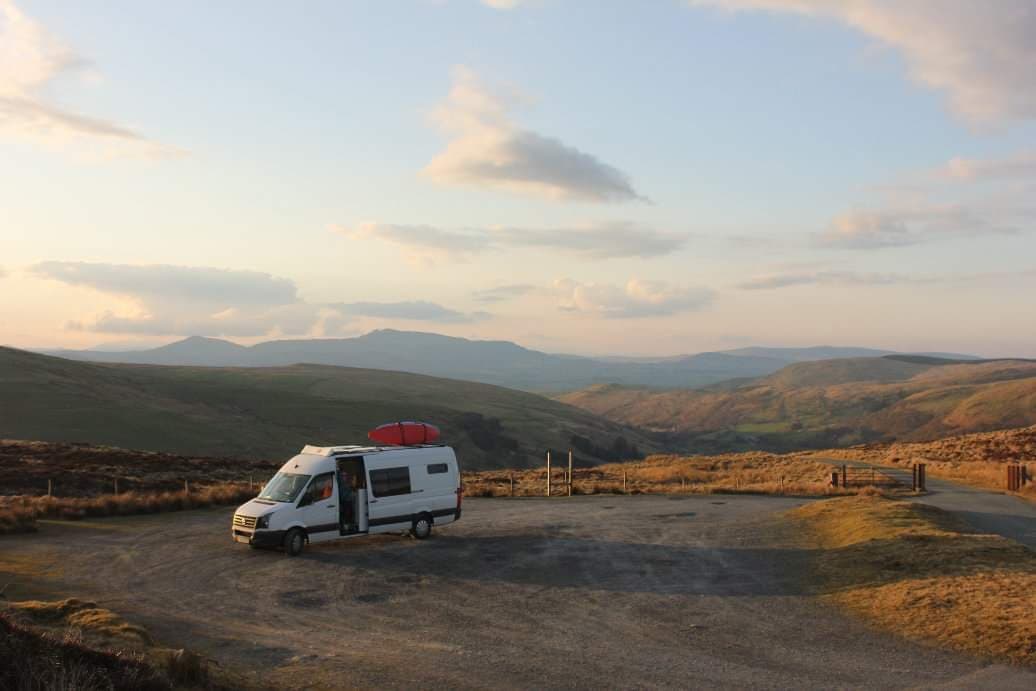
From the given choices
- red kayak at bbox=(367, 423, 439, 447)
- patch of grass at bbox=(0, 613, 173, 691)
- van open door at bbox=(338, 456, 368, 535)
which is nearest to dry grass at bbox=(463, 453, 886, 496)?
red kayak at bbox=(367, 423, 439, 447)

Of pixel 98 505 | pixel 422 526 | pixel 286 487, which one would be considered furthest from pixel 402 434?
pixel 98 505

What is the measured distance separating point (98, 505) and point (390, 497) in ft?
43.3

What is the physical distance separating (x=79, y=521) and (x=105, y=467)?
15.3 m

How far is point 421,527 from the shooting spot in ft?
77.2

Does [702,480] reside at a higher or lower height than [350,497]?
lower

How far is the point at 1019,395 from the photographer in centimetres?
15150

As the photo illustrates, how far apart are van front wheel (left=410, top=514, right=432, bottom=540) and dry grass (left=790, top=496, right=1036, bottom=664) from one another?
10840 millimetres

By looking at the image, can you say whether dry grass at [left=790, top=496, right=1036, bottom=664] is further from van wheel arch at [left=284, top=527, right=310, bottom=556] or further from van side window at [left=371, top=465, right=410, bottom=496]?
van wheel arch at [left=284, top=527, right=310, bottom=556]

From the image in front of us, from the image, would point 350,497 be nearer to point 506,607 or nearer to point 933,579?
point 506,607

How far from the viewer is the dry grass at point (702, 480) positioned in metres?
38.0

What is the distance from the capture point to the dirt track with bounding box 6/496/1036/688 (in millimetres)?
11688

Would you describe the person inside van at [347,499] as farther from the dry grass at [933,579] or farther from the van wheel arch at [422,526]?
the dry grass at [933,579]

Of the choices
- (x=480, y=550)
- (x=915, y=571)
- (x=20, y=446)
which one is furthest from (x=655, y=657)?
(x=20, y=446)

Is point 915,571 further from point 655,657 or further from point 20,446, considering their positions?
point 20,446
